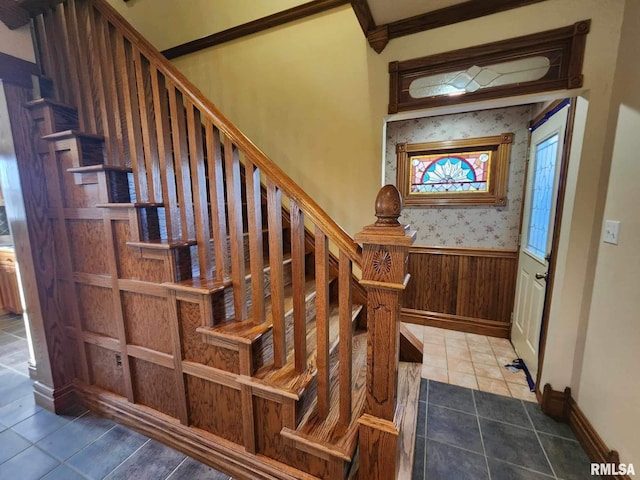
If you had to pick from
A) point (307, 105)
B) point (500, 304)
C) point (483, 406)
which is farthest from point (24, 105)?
point (500, 304)

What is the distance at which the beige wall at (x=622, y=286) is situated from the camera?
120 cm

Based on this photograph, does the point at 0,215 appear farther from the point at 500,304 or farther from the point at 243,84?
the point at 500,304

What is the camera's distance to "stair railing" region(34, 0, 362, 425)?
109 centimetres

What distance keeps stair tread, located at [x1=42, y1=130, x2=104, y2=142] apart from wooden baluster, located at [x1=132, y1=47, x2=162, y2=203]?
290 mm

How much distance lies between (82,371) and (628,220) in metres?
3.22

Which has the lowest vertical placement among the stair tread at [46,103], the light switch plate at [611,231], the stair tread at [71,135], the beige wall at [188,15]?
the light switch plate at [611,231]

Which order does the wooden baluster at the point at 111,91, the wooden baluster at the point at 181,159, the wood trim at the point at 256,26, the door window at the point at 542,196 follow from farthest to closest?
the door window at the point at 542,196 → the wood trim at the point at 256,26 → the wooden baluster at the point at 111,91 → the wooden baluster at the point at 181,159

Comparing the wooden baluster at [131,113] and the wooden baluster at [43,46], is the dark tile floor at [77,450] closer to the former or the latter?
the wooden baluster at [131,113]

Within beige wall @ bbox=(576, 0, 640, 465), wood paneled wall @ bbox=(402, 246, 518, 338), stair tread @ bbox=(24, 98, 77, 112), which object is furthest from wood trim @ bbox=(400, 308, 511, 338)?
stair tread @ bbox=(24, 98, 77, 112)

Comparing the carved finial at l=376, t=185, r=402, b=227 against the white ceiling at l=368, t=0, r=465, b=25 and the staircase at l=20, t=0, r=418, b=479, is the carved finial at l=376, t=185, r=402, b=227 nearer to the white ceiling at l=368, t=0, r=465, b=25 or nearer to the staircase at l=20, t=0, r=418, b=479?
the staircase at l=20, t=0, r=418, b=479

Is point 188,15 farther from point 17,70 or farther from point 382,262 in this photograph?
point 382,262

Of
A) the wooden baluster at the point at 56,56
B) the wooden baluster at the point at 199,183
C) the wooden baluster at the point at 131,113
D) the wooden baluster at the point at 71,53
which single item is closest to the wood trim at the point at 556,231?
the wooden baluster at the point at 199,183

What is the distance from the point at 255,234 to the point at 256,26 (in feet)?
5.72

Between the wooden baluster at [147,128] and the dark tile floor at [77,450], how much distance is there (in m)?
1.38
